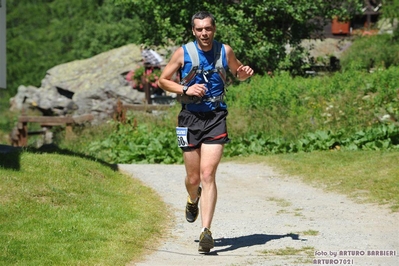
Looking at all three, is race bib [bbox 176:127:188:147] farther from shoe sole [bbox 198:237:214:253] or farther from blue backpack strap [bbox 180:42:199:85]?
shoe sole [bbox 198:237:214:253]

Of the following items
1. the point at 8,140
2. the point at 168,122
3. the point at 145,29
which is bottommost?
the point at 8,140

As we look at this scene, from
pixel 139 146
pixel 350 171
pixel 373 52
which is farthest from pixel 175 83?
pixel 373 52

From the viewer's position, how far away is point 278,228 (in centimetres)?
1077

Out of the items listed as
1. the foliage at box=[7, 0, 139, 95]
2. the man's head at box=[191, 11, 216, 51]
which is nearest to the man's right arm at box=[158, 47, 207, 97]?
the man's head at box=[191, 11, 216, 51]

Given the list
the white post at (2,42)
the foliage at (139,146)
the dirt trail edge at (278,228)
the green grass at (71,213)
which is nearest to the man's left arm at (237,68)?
the dirt trail edge at (278,228)

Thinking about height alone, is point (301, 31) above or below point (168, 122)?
above

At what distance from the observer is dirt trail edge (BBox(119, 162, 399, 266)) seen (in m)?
8.95

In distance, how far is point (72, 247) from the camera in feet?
29.2

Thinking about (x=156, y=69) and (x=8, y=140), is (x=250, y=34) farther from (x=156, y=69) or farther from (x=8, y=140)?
(x=8, y=140)

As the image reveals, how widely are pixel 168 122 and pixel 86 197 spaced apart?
11240mm

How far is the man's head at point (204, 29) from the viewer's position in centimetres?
921

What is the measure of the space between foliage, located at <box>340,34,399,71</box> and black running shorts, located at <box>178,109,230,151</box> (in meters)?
22.2

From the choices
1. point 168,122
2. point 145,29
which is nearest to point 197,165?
point 168,122

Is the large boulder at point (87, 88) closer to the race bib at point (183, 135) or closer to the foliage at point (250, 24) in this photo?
the foliage at point (250, 24)
